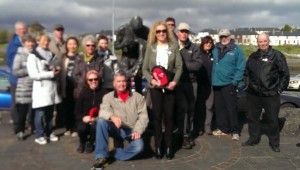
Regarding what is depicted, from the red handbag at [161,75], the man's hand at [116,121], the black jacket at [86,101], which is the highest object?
the red handbag at [161,75]

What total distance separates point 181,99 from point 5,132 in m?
3.54

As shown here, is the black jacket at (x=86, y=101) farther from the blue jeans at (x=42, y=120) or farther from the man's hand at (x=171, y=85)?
the man's hand at (x=171, y=85)

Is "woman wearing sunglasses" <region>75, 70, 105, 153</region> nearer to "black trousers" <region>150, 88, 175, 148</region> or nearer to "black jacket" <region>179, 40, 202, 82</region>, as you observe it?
"black trousers" <region>150, 88, 175, 148</region>

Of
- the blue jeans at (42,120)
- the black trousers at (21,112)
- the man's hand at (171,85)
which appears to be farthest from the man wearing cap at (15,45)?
the man's hand at (171,85)

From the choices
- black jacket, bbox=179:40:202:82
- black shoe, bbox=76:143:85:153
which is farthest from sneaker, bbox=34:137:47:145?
black jacket, bbox=179:40:202:82

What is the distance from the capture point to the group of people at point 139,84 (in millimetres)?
4598

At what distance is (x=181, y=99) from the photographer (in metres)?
4.92

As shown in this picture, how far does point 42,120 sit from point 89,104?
1.03 meters

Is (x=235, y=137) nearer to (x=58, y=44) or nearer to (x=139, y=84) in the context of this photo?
(x=139, y=84)

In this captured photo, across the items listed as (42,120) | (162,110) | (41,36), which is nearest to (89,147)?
(42,120)

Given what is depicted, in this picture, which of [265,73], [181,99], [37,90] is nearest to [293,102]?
[265,73]

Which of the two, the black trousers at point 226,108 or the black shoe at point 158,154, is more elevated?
the black trousers at point 226,108

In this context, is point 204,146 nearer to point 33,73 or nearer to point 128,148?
point 128,148

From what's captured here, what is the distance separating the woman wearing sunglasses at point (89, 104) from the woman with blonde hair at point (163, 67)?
2.58 ft
